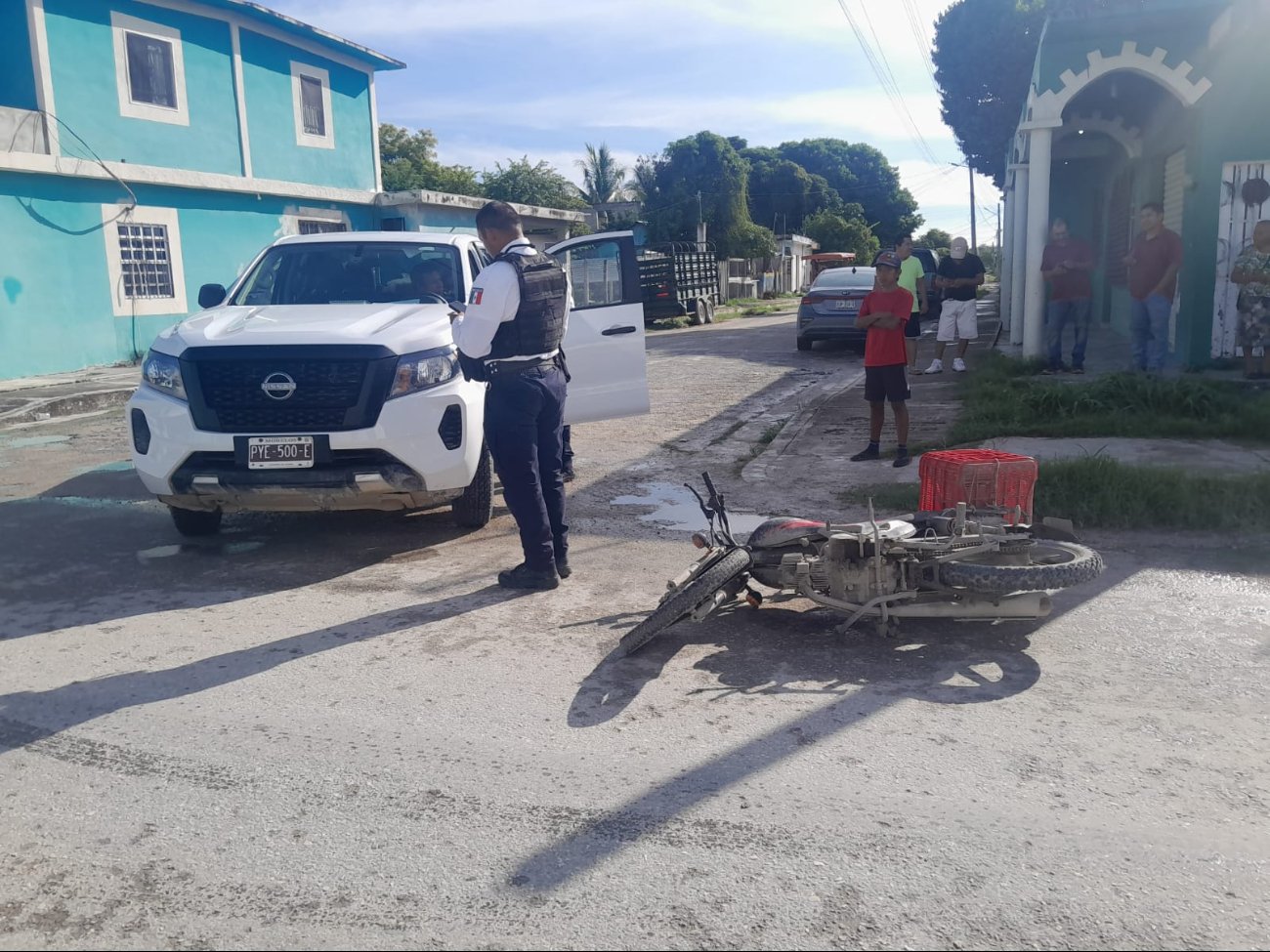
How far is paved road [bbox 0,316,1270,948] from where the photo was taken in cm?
259

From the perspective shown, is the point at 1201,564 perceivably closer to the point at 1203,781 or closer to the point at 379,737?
the point at 1203,781

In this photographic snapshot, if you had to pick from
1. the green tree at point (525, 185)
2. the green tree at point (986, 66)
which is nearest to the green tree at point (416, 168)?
the green tree at point (525, 185)

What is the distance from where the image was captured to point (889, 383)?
786 cm

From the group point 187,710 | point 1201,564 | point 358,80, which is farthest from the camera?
point 358,80

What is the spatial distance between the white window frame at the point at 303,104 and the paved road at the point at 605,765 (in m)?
17.0

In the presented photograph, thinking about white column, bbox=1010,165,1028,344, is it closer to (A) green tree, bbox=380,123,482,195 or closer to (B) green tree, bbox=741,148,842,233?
(A) green tree, bbox=380,123,482,195

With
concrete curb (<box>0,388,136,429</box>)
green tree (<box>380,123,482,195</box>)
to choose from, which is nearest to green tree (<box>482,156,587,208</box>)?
green tree (<box>380,123,482,195</box>)

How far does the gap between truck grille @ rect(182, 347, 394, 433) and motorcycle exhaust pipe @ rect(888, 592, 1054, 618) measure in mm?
2948

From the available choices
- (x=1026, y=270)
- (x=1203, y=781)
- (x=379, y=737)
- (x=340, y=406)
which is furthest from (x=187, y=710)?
(x=1026, y=270)

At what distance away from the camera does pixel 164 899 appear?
2680mm

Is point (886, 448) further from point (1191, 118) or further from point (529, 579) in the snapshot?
point (1191, 118)

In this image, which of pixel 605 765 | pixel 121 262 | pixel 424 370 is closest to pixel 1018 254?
pixel 424 370

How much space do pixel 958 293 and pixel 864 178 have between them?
65188 mm

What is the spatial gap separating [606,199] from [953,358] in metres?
42.4
